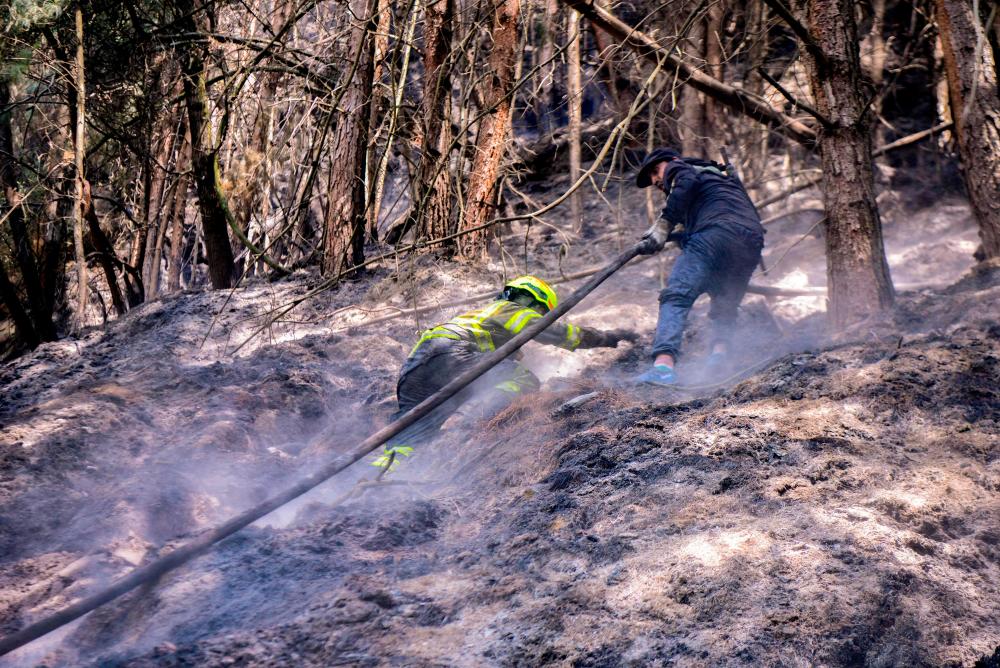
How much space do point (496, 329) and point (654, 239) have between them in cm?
128

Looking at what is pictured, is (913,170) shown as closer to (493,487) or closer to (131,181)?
(493,487)

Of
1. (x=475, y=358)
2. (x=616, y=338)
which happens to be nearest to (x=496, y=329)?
(x=475, y=358)

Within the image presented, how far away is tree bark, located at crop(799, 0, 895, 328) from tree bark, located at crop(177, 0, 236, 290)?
19.7 ft

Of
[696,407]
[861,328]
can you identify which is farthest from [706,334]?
[696,407]

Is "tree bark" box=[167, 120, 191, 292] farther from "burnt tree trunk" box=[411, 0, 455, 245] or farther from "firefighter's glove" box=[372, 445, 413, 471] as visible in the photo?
"firefighter's glove" box=[372, 445, 413, 471]

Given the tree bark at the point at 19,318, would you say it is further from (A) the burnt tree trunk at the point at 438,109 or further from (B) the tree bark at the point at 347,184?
(A) the burnt tree trunk at the point at 438,109

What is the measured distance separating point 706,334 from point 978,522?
3689mm

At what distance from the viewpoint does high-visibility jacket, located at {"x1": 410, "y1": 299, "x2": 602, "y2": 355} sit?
500cm

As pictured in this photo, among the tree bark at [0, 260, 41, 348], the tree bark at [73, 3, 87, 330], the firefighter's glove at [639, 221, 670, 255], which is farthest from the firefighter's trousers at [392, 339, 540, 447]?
the tree bark at [0, 260, 41, 348]

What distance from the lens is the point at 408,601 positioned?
2.71 meters

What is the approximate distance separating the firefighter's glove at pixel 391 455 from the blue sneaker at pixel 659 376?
160 cm

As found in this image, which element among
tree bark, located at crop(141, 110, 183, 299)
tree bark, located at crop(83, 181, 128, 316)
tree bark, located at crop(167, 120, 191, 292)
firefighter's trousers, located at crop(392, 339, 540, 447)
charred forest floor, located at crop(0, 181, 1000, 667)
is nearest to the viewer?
charred forest floor, located at crop(0, 181, 1000, 667)

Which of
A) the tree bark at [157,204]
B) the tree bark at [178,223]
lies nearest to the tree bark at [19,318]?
the tree bark at [157,204]

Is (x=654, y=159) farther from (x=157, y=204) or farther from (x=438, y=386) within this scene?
(x=157, y=204)
